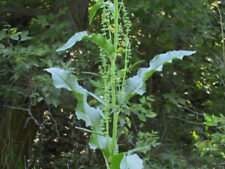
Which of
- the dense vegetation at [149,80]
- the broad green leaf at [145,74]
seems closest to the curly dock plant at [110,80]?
the broad green leaf at [145,74]

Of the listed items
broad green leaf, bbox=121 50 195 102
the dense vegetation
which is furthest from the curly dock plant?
the dense vegetation

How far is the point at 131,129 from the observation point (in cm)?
458

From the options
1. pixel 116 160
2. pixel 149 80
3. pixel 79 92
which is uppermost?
pixel 149 80

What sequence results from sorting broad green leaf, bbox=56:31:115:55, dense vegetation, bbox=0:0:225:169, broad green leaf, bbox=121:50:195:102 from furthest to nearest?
1. dense vegetation, bbox=0:0:225:169
2. broad green leaf, bbox=121:50:195:102
3. broad green leaf, bbox=56:31:115:55

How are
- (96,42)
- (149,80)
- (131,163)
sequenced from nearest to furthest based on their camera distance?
1. (131,163)
2. (96,42)
3. (149,80)

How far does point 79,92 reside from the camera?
229cm

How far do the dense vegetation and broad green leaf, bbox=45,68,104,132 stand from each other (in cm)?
126

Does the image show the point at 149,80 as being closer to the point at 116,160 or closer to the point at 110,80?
the point at 110,80

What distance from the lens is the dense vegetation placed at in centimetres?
391

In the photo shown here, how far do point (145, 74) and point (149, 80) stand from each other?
2.24m

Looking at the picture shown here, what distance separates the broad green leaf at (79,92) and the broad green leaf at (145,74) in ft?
0.70

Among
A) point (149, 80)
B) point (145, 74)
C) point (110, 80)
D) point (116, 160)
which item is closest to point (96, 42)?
point (110, 80)

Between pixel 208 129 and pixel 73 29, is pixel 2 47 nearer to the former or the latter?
pixel 73 29

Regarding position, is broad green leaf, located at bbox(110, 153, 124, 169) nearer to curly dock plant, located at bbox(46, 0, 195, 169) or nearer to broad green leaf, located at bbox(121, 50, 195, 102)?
curly dock plant, located at bbox(46, 0, 195, 169)
